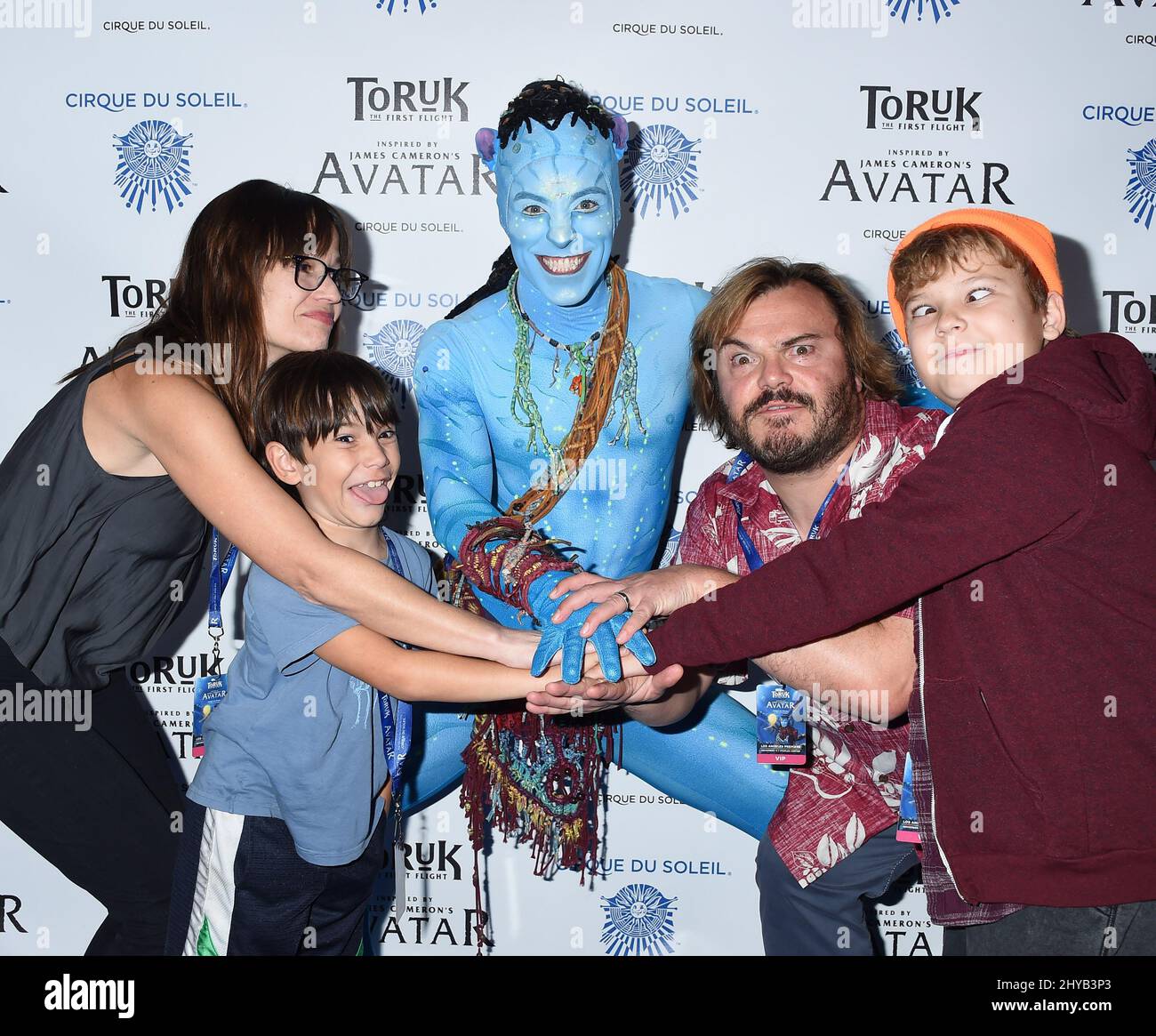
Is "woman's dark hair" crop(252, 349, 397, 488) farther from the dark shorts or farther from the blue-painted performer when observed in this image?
the dark shorts

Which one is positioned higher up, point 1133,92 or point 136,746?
point 1133,92

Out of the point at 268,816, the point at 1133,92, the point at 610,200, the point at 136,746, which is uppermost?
the point at 1133,92

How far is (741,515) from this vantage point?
214 cm

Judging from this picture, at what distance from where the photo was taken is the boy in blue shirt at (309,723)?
185 centimetres

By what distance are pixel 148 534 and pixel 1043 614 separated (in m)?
1.55

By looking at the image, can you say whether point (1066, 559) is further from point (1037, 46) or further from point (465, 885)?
point (465, 885)

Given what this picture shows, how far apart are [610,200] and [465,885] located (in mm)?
1952

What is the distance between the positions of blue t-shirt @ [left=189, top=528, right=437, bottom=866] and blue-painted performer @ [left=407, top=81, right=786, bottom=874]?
366mm

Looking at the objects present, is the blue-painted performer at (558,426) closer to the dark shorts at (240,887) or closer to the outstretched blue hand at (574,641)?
the outstretched blue hand at (574,641)

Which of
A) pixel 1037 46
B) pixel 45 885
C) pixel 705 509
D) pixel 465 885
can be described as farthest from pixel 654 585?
pixel 45 885

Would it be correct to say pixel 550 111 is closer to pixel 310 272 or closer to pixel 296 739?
pixel 310 272

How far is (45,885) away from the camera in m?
3.02

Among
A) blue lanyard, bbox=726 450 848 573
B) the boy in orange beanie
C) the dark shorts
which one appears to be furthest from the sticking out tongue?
the boy in orange beanie

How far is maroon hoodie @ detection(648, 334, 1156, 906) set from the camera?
1.38m
